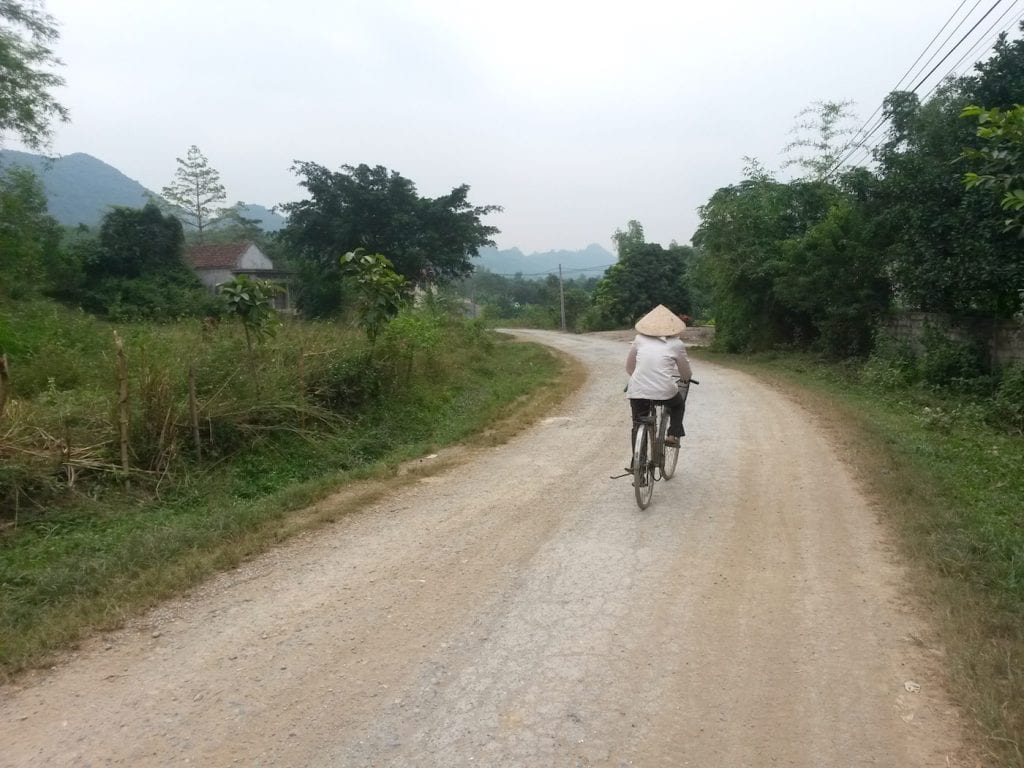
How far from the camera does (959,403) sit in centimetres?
1252

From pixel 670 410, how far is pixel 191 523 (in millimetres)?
4417

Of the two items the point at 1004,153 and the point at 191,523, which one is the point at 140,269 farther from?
the point at 1004,153

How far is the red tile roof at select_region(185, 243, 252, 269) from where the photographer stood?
39.5m

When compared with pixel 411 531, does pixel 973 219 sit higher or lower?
higher

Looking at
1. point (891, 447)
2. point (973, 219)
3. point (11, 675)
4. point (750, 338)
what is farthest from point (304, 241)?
point (11, 675)

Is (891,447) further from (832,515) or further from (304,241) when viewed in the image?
(304,241)

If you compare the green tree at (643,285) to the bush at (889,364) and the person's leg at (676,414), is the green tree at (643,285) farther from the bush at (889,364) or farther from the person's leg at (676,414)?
the person's leg at (676,414)

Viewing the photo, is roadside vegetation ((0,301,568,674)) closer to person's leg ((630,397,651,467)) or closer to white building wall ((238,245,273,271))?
person's leg ((630,397,651,467))

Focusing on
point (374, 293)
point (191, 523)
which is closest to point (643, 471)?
point (191, 523)

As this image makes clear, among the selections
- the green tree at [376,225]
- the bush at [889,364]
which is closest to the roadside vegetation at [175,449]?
the bush at [889,364]

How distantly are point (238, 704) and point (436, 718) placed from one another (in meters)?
0.95

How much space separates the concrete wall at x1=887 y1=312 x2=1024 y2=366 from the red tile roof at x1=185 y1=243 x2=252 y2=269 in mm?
33191

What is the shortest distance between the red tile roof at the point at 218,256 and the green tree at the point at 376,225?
8709 millimetres

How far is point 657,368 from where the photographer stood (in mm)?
6656
